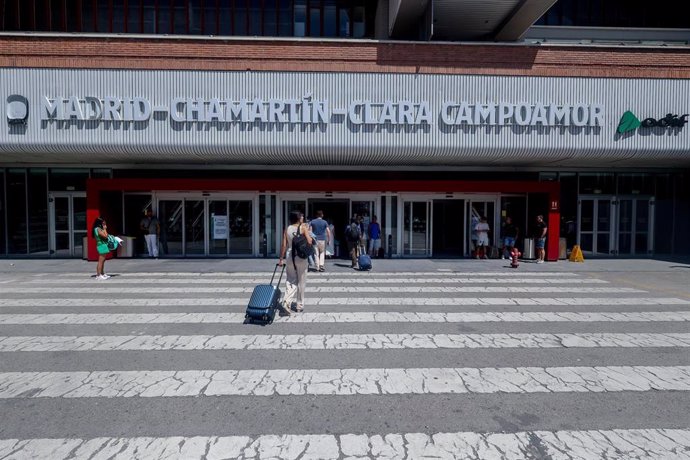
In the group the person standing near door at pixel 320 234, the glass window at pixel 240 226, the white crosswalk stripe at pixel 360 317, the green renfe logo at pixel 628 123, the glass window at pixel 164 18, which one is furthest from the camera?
the glass window at pixel 164 18

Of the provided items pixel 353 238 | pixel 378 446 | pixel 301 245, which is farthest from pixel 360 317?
pixel 353 238

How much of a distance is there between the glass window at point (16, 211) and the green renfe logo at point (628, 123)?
22353 mm

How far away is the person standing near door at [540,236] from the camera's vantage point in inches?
594

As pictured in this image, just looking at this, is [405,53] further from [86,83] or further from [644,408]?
[644,408]

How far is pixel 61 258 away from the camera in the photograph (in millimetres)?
16266

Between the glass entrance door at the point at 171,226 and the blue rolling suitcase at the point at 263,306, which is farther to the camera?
the glass entrance door at the point at 171,226

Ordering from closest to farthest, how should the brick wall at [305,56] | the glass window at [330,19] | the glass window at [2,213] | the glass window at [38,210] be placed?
the brick wall at [305,56] < the glass window at [2,213] < the glass window at [38,210] < the glass window at [330,19]

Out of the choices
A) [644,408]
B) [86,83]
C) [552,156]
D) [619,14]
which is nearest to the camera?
[644,408]

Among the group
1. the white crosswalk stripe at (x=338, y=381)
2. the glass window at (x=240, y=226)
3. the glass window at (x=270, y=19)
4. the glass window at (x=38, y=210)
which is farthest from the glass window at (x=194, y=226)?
the white crosswalk stripe at (x=338, y=381)

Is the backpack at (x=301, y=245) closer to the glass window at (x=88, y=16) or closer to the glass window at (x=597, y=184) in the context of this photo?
the glass window at (x=597, y=184)

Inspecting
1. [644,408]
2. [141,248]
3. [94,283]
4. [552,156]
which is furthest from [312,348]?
[141,248]

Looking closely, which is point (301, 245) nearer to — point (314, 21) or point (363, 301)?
point (363, 301)

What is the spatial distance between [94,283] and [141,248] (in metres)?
6.58

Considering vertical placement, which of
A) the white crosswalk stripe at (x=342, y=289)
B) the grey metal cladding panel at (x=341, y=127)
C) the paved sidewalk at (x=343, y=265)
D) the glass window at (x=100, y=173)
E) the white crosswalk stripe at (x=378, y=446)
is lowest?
the white crosswalk stripe at (x=378, y=446)
